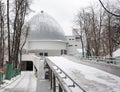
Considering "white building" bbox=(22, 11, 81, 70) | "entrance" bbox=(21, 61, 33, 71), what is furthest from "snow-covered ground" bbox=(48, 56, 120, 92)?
"white building" bbox=(22, 11, 81, 70)

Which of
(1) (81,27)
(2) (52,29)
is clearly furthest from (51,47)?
(1) (81,27)

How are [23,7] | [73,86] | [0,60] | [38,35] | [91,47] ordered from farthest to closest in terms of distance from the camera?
[38,35] → [91,47] → [0,60] → [23,7] → [73,86]

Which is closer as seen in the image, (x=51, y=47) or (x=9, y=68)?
(x=9, y=68)

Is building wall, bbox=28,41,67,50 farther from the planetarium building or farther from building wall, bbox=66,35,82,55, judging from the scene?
building wall, bbox=66,35,82,55

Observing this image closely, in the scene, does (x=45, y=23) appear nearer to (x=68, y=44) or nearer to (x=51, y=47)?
(x=51, y=47)

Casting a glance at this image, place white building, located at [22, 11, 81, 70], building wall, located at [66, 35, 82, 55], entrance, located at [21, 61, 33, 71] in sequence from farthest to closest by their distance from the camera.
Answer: building wall, located at [66, 35, 82, 55], white building, located at [22, 11, 81, 70], entrance, located at [21, 61, 33, 71]

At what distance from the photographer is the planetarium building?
89294mm

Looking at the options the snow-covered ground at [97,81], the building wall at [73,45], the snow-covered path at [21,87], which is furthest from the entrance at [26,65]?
the snow-covered ground at [97,81]

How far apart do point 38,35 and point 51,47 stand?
669 cm

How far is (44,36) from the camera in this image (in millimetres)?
89312

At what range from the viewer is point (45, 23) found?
3585 inches

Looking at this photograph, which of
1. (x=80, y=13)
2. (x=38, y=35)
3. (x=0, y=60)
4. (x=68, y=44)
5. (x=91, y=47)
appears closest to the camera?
(x=0, y=60)

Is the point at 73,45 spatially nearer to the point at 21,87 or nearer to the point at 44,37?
the point at 44,37

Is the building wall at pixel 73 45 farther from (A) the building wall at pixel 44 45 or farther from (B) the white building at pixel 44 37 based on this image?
(A) the building wall at pixel 44 45
